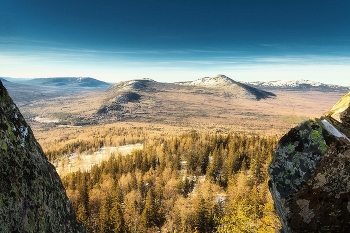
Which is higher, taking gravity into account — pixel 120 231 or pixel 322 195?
pixel 322 195

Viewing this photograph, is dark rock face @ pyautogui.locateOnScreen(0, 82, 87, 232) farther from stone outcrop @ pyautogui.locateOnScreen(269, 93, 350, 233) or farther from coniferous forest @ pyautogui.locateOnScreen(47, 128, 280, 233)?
coniferous forest @ pyautogui.locateOnScreen(47, 128, 280, 233)

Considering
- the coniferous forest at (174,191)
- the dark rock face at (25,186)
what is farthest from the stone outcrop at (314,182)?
the coniferous forest at (174,191)

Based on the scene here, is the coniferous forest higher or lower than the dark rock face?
lower

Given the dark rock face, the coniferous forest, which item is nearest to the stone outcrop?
the dark rock face

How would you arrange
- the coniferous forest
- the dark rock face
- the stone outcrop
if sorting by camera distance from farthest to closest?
the coniferous forest → the stone outcrop → the dark rock face

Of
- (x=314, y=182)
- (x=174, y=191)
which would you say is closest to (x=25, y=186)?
(x=314, y=182)

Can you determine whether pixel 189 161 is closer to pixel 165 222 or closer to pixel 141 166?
pixel 141 166

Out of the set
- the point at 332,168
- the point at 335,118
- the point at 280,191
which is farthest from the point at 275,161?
the point at 335,118

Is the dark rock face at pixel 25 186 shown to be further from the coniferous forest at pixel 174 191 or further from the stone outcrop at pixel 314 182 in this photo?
the coniferous forest at pixel 174 191
